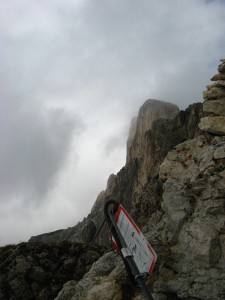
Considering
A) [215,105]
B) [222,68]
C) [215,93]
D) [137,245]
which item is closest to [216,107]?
[215,105]

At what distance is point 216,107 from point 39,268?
43.3 feet

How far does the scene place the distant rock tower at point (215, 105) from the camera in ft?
34.9

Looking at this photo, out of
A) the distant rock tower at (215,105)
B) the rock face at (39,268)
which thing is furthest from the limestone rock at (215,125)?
the rock face at (39,268)

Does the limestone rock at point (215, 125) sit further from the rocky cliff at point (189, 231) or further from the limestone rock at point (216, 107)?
the limestone rock at point (216, 107)

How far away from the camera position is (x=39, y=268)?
762 inches

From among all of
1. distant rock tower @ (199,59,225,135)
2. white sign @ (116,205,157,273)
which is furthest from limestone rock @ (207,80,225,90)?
white sign @ (116,205,157,273)

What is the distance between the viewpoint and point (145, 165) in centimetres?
7750

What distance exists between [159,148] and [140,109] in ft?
135

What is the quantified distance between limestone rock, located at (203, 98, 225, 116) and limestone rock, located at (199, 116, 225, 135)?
331 millimetres

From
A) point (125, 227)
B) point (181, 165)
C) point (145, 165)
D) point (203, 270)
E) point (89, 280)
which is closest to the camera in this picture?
point (125, 227)

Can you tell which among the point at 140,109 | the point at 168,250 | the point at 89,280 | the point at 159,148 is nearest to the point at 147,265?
the point at 168,250

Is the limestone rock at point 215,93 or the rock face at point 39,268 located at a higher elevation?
the limestone rock at point 215,93

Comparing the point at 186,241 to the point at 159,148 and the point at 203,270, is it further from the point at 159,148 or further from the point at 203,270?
the point at 159,148

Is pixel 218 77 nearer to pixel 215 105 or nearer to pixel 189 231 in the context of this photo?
pixel 215 105
